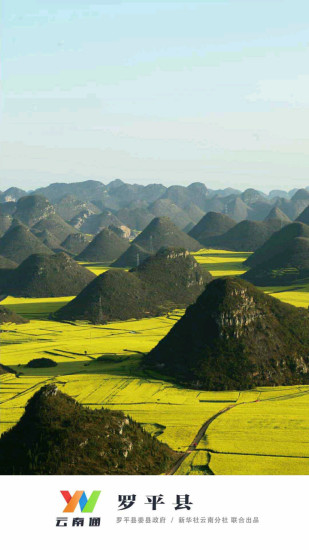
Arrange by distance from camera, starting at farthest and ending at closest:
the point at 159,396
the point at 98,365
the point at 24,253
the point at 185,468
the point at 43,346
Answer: the point at 24,253
the point at 43,346
the point at 98,365
the point at 159,396
the point at 185,468

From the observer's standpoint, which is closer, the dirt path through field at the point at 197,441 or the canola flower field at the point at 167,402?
the dirt path through field at the point at 197,441

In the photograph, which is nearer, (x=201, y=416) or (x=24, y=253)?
(x=201, y=416)

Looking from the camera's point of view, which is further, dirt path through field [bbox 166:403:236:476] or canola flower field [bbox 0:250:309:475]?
canola flower field [bbox 0:250:309:475]

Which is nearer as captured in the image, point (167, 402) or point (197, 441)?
point (197, 441)

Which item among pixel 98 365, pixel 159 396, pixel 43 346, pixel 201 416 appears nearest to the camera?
pixel 201 416

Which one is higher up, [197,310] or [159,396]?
[197,310]
